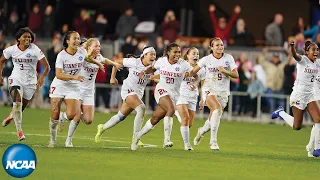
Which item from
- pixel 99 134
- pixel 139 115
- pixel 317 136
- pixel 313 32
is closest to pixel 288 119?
pixel 317 136

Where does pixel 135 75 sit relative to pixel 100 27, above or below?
below

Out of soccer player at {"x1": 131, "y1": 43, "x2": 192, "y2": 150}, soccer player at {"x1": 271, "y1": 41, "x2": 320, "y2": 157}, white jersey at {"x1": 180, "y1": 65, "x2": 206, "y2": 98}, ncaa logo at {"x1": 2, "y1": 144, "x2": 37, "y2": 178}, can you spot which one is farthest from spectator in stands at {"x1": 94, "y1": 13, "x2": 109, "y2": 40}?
ncaa logo at {"x1": 2, "y1": 144, "x2": 37, "y2": 178}

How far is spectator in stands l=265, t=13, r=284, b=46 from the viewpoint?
36281mm

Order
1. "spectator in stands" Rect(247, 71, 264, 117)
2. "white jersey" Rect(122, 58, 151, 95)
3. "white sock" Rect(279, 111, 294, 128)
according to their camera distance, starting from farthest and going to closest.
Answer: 1. "spectator in stands" Rect(247, 71, 264, 117)
2. "white sock" Rect(279, 111, 294, 128)
3. "white jersey" Rect(122, 58, 151, 95)

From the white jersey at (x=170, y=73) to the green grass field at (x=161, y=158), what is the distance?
1.21m

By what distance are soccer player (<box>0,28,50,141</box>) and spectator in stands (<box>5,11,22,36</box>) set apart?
62.5 feet

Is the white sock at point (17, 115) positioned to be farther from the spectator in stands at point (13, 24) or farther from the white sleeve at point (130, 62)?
the spectator in stands at point (13, 24)

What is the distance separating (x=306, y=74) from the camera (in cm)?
2242

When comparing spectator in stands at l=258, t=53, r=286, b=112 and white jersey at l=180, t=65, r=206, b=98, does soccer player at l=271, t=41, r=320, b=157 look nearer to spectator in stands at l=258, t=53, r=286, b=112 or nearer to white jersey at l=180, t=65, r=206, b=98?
white jersey at l=180, t=65, r=206, b=98

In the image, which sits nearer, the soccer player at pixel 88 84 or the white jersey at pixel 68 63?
the white jersey at pixel 68 63

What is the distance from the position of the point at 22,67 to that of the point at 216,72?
3922mm

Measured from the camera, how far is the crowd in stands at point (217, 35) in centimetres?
3512

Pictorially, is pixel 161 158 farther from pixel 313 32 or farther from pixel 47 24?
pixel 47 24

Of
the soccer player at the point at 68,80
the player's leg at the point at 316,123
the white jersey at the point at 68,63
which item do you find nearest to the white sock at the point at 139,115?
the soccer player at the point at 68,80
